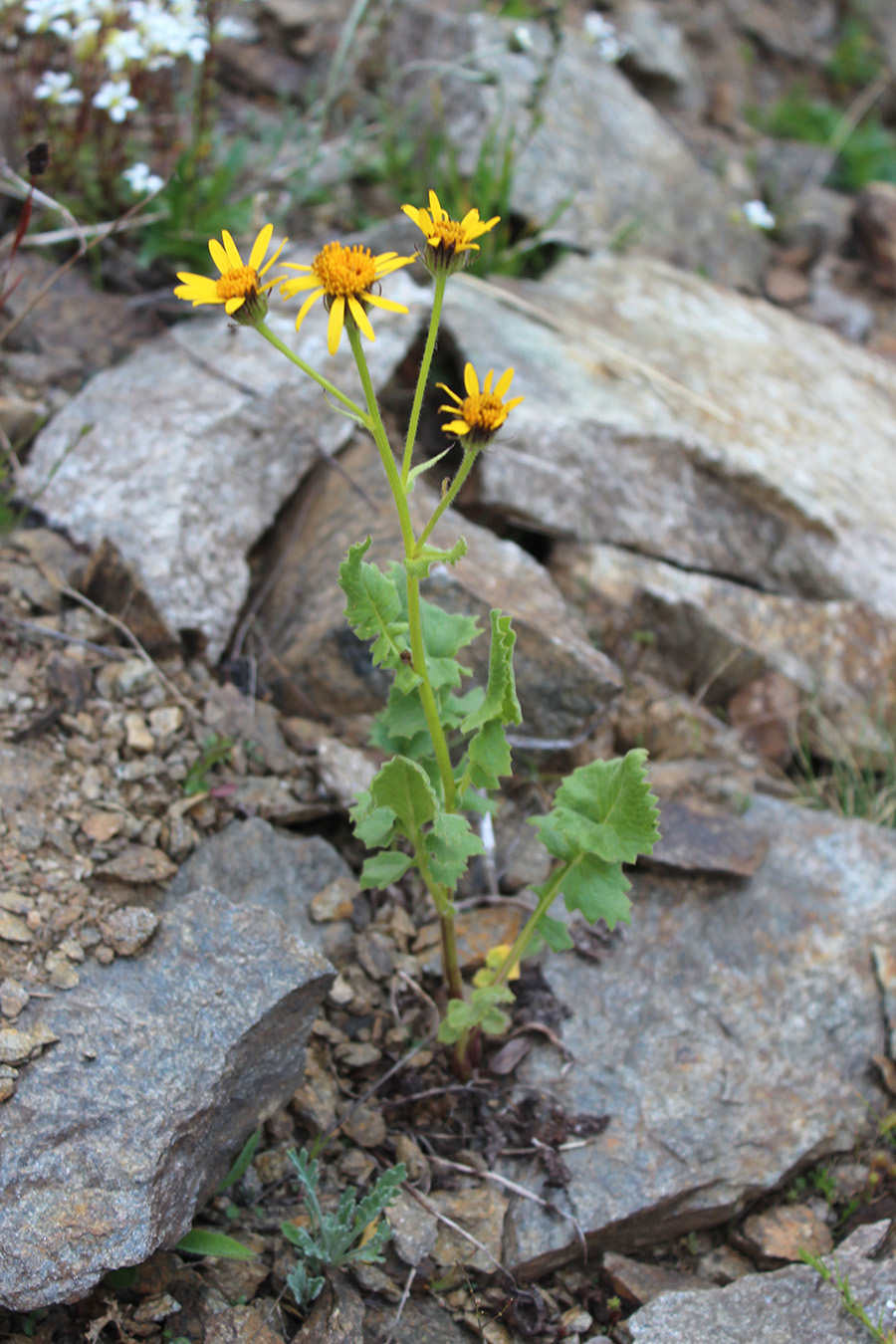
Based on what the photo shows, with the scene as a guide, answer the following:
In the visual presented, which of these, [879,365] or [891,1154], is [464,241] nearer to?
[891,1154]

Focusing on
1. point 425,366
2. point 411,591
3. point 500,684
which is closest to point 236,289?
point 425,366

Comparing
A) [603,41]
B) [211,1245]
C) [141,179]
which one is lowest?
[211,1245]

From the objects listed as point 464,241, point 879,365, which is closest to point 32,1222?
point 464,241

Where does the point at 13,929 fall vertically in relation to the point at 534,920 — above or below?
below

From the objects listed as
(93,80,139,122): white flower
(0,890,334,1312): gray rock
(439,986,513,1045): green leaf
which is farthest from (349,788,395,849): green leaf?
(93,80,139,122): white flower

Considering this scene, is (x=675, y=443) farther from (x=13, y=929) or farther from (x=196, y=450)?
(x=13, y=929)

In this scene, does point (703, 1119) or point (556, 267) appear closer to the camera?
point (703, 1119)
